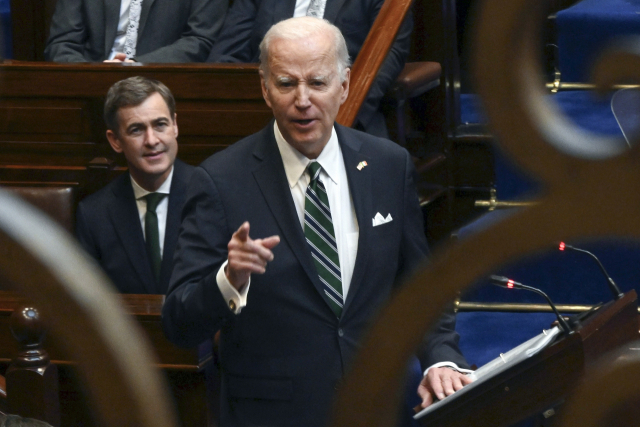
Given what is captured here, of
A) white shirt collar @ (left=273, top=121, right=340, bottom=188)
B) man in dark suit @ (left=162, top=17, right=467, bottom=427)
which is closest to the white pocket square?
man in dark suit @ (left=162, top=17, right=467, bottom=427)

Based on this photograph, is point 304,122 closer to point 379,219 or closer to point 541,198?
point 379,219

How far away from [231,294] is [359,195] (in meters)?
0.45

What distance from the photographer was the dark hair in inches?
113

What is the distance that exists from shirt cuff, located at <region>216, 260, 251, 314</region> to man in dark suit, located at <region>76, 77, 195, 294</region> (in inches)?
44.7

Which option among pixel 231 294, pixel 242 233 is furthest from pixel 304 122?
pixel 242 233

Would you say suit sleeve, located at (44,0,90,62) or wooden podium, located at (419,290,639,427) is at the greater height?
suit sleeve, located at (44,0,90,62)

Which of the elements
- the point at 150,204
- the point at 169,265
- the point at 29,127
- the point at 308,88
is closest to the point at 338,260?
the point at 308,88

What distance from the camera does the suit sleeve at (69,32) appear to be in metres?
4.04

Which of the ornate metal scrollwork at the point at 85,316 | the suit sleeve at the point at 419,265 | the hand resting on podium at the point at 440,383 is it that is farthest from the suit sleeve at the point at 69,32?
the ornate metal scrollwork at the point at 85,316

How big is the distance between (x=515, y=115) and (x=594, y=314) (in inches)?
55.2

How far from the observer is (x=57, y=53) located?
4.00 metres

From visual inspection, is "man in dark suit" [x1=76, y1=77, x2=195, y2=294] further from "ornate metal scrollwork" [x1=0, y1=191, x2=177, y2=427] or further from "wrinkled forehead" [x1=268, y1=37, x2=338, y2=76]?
"ornate metal scrollwork" [x1=0, y1=191, x2=177, y2=427]

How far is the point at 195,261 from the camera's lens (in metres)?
1.78

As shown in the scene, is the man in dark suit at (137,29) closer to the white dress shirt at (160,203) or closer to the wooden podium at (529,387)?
the white dress shirt at (160,203)
